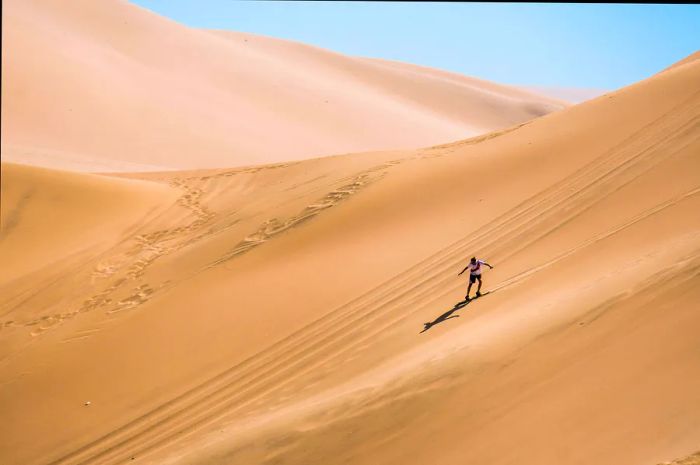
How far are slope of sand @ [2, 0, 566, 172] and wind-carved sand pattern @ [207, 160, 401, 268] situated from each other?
1521 cm

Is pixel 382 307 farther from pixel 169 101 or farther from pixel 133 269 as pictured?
pixel 169 101

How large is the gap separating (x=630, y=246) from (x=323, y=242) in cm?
538

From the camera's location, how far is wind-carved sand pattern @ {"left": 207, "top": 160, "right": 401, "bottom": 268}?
11.7m

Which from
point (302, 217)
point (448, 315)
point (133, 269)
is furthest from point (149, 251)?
point (448, 315)

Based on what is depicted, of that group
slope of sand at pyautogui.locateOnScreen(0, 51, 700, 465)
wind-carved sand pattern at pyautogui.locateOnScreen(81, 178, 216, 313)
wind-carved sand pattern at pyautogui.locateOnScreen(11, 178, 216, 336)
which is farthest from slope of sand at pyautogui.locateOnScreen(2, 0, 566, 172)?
slope of sand at pyautogui.locateOnScreen(0, 51, 700, 465)

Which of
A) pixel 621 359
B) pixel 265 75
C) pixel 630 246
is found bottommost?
pixel 621 359

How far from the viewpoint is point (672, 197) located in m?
8.17

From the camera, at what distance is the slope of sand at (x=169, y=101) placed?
29.6 m

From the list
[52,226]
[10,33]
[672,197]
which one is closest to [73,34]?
[10,33]

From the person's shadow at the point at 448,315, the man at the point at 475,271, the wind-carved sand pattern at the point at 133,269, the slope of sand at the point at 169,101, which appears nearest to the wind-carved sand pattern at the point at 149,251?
the wind-carved sand pattern at the point at 133,269

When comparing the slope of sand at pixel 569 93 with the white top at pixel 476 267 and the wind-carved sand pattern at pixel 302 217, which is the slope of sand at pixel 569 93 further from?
the white top at pixel 476 267

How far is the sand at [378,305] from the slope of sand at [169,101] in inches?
548

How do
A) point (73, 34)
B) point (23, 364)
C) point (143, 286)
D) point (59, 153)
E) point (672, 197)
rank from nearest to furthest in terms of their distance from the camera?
point (672, 197) < point (23, 364) < point (143, 286) < point (59, 153) < point (73, 34)

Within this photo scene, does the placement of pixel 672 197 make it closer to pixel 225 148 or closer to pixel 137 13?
pixel 225 148
